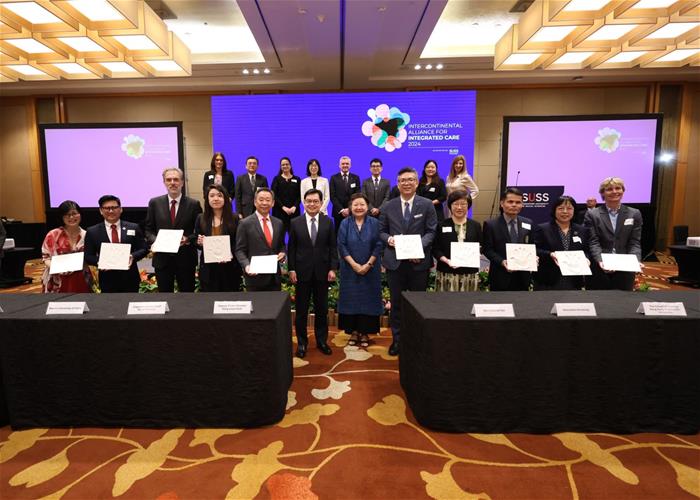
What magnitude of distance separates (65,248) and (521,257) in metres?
3.48

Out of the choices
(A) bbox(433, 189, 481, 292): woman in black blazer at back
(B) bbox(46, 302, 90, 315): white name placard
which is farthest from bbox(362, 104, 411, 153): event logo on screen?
(B) bbox(46, 302, 90, 315): white name placard

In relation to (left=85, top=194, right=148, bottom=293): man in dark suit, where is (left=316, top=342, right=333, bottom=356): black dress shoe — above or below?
below

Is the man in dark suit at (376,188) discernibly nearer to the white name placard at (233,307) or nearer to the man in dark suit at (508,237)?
the man in dark suit at (508,237)

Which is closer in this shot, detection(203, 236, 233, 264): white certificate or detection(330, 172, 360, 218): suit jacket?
detection(203, 236, 233, 264): white certificate

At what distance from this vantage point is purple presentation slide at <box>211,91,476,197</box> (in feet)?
24.3

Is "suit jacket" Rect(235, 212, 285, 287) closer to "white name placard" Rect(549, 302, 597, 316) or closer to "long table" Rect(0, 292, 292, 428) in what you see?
"long table" Rect(0, 292, 292, 428)

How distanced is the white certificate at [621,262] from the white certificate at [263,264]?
2420 millimetres

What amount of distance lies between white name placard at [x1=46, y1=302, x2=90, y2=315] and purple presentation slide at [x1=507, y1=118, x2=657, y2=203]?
23.6 ft

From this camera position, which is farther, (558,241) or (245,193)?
(245,193)

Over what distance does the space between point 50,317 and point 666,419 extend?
10.9 feet

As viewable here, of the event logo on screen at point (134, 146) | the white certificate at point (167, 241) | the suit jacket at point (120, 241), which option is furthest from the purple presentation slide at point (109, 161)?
the white certificate at point (167, 241)

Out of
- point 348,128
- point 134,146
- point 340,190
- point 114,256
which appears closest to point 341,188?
point 340,190

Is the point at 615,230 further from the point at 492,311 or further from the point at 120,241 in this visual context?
the point at 120,241

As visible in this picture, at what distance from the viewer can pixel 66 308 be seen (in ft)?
6.93
